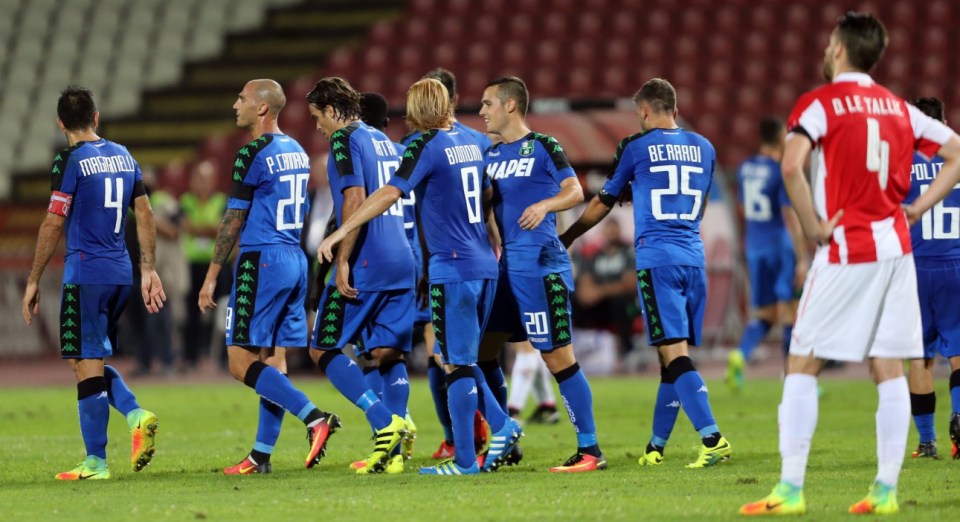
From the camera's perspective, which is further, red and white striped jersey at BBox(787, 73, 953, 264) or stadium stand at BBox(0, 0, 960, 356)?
stadium stand at BBox(0, 0, 960, 356)

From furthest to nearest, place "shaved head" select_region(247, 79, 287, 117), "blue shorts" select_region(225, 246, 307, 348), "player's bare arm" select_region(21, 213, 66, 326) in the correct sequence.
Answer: "shaved head" select_region(247, 79, 287, 117) → "blue shorts" select_region(225, 246, 307, 348) → "player's bare arm" select_region(21, 213, 66, 326)

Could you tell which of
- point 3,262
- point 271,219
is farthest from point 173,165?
point 271,219

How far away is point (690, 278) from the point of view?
→ 8219 millimetres

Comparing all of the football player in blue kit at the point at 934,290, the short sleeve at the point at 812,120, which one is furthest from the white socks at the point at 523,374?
the short sleeve at the point at 812,120

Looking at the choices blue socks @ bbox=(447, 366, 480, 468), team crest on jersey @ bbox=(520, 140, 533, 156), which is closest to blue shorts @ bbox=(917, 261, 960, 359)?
team crest on jersey @ bbox=(520, 140, 533, 156)

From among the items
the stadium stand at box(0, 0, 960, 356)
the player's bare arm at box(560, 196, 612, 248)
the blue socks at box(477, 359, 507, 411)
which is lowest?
the blue socks at box(477, 359, 507, 411)

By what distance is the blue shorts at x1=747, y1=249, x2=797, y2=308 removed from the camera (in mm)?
13484

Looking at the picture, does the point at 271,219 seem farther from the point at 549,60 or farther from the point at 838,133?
the point at 549,60

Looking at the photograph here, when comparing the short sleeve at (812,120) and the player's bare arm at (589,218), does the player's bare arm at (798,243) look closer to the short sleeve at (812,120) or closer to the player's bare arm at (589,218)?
the player's bare arm at (589,218)

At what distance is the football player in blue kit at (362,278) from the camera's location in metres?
8.02

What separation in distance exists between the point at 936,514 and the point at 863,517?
387mm

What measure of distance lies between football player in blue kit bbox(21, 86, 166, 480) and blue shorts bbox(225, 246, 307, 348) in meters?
0.44

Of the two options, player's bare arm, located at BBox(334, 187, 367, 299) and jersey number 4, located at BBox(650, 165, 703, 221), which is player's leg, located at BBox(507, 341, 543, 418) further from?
player's bare arm, located at BBox(334, 187, 367, 299)

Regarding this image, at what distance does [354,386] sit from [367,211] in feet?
3.79
